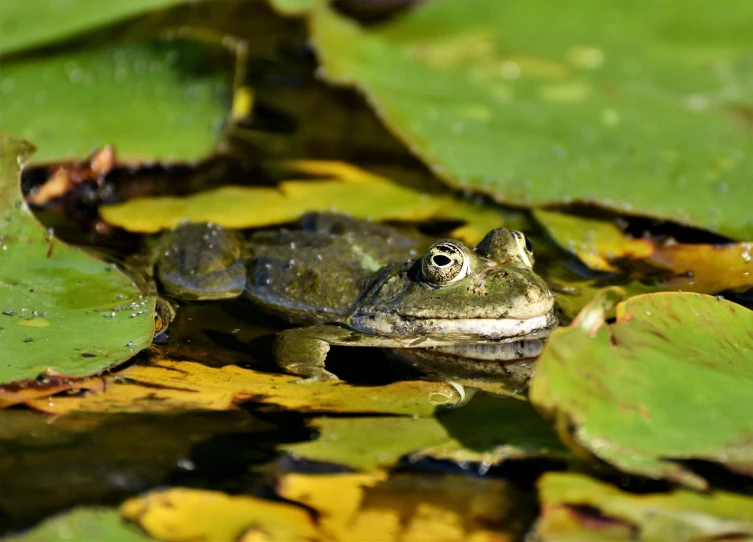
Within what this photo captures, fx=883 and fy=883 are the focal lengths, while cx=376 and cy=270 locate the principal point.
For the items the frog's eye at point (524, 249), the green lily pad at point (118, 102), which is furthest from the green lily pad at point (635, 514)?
the green lily pad at point (118, 102)

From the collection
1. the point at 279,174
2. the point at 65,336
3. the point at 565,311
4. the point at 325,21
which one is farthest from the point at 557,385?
the point at 325,21

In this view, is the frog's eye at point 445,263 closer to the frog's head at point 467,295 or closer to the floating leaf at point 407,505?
the frog's head at point 467,295

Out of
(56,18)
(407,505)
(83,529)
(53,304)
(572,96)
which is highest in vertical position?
(56,18)

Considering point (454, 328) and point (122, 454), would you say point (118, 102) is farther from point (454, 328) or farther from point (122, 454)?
point (122, 454)

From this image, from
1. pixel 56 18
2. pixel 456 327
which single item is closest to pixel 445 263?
pixel 456 327

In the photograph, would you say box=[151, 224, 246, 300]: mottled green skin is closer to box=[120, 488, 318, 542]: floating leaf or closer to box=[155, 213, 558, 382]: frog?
box=[155, 213, 558, 382]: frog

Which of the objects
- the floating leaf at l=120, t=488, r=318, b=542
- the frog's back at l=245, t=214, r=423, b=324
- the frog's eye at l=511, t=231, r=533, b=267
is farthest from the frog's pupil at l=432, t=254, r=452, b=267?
the floating leaf at l=120, t=488, r=318, b=542
